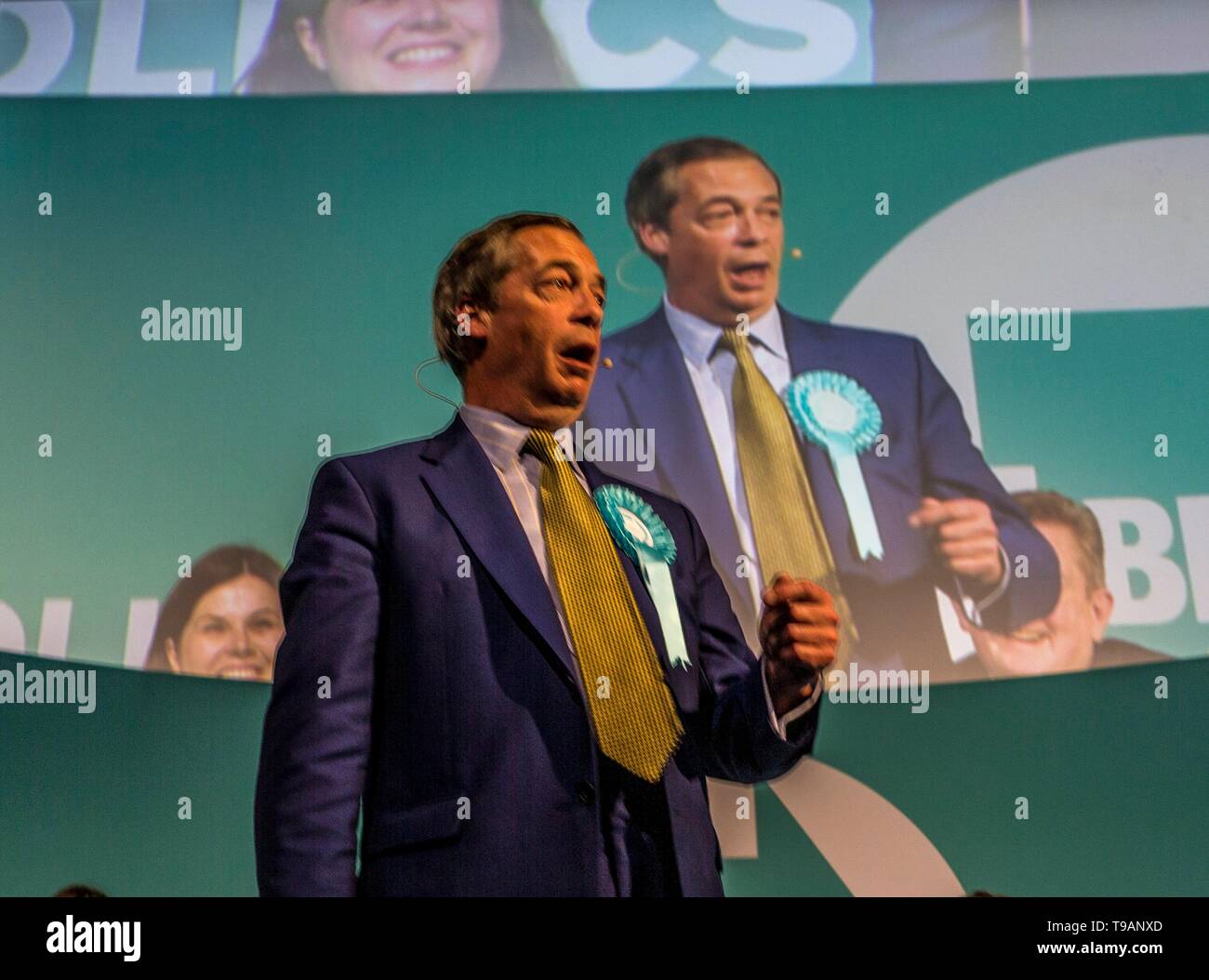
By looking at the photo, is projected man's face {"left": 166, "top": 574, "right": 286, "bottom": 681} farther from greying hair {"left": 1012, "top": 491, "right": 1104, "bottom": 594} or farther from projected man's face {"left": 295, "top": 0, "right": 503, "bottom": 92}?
greying hair {"left": 1012, "top": 491, "right": 1104, "bottom": 594}

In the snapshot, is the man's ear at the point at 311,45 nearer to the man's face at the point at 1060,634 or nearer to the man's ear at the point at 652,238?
the man's ear at the point at 652,238

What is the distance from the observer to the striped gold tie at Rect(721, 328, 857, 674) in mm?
2842

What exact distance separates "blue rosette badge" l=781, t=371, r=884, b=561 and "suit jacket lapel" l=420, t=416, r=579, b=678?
106 cm

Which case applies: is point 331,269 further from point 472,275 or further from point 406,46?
point 472,275

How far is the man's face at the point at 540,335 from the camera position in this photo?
2078 mm

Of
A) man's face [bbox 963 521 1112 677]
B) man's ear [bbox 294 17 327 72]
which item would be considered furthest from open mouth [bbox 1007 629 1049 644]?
man's ear [bbox 294 17 327 72]

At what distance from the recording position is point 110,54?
3021 millimetres

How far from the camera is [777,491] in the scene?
288cm

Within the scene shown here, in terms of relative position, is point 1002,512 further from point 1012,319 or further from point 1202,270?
point 1202,270

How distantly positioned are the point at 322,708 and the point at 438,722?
0.50 feet

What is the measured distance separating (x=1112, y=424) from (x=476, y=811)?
1.71 m

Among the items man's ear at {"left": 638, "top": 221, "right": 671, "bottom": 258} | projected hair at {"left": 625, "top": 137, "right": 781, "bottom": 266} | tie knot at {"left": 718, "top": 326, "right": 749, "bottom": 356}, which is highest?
projected hair at {"left": 625, "top": 137, "right": 781, "bottom": 266}

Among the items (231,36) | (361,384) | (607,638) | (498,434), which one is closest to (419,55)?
(231,36)
